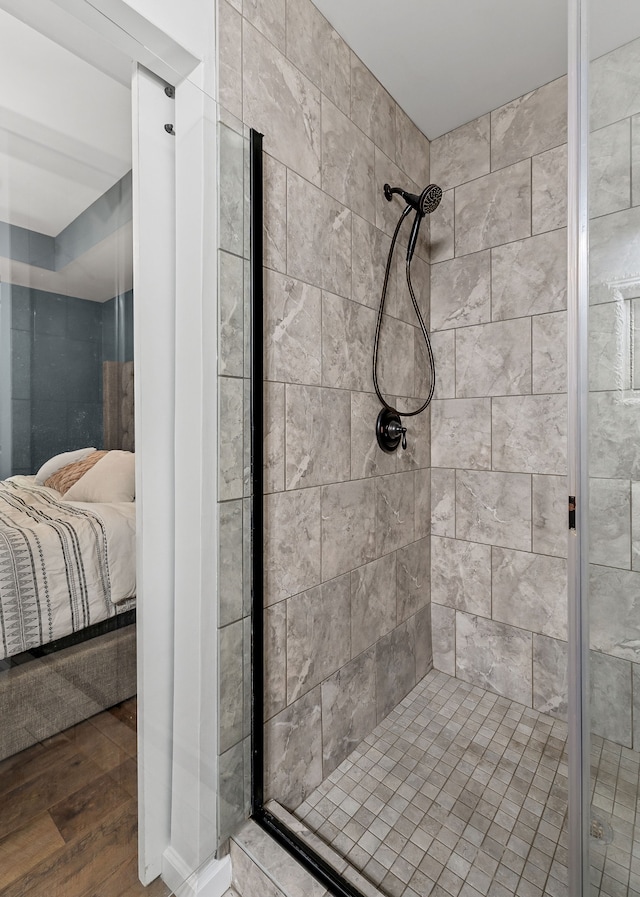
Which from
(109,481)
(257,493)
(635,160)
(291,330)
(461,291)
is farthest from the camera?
(461,291)

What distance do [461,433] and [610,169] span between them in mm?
1142

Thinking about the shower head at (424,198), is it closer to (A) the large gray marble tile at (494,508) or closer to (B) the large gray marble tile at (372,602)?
(A) the large gray marble tile at (494,508)

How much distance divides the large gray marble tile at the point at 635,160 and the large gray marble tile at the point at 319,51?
2.96 feet

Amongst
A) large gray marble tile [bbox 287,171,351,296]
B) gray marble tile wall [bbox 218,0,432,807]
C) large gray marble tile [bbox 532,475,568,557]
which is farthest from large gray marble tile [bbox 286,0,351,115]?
large gray marble tile [bbox 532,475,568,557]

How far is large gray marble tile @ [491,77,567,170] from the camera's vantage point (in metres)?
1.53

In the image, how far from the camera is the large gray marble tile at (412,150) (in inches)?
64.3

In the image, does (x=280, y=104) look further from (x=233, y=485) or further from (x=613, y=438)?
(x=613, y=438)

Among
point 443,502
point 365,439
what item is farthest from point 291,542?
point 443,502

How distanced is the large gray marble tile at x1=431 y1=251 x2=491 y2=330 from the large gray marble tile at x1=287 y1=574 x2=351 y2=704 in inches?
44.5

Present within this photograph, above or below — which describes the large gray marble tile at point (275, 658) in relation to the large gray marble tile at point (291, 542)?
below

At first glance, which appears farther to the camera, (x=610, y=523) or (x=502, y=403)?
(x=502, y=403)

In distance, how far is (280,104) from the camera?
1.13 m

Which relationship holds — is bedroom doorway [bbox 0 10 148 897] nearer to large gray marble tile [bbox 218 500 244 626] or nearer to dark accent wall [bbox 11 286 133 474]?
dark accent wall [bbox 11 286 133 474]

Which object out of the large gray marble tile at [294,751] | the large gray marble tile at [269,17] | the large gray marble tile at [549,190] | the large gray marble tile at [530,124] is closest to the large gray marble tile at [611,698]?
the large gray marble tile at [294,751]
